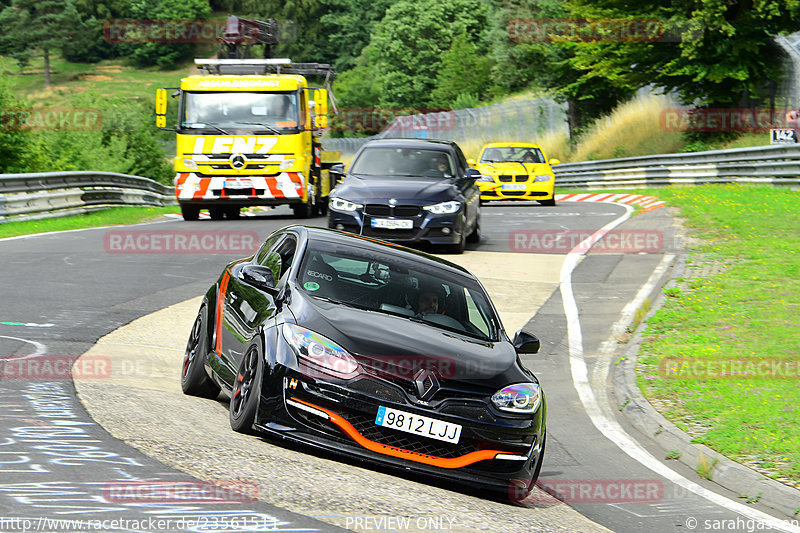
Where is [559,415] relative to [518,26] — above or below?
below

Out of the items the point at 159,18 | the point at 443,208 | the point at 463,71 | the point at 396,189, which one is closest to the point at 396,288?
the point at 443,208

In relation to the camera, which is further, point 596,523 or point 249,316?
point 249,316

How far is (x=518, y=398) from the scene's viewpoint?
6742 millimetres

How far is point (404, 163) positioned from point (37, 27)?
13121 cm

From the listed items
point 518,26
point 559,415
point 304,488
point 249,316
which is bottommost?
point 559,415

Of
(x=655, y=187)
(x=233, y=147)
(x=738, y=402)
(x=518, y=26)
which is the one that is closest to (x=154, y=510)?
(x=738, y=402)

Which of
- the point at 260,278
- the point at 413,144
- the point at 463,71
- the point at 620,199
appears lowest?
the point at 620,199

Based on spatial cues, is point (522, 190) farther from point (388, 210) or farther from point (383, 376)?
point (383, 376)

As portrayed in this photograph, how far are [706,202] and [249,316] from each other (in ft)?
66.5

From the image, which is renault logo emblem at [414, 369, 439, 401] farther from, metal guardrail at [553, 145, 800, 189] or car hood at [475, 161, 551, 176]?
car hood at [475, 161, 551, 176]

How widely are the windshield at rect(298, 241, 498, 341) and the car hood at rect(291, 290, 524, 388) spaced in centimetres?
21

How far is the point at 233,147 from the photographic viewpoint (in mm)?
24016

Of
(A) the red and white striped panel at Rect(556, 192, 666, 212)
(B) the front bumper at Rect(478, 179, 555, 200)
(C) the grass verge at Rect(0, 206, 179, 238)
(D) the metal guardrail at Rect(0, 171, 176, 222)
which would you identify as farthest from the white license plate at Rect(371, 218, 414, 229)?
(B) the front bumper at Rect(478, 179, 555, 200)

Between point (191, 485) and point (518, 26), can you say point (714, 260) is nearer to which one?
point (191, 485)
